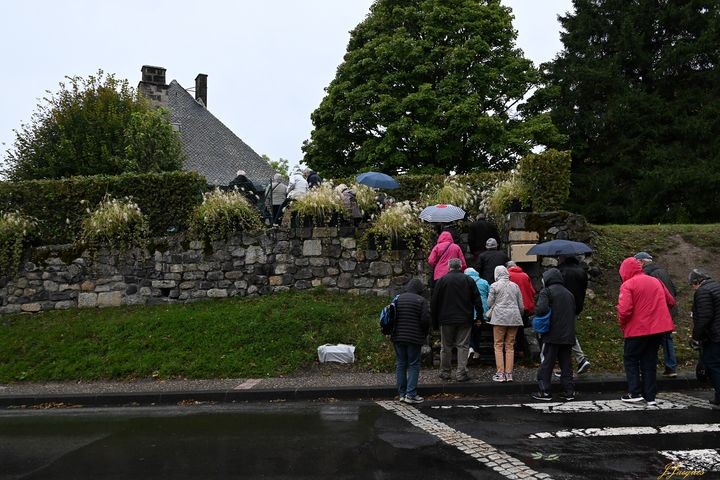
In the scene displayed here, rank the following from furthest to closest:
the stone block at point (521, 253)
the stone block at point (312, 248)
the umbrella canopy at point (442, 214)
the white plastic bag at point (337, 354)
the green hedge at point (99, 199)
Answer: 1. the green hedge at point (99, 199)
2. the stone block at point (312, 248)
3. the stone block at point (521, 253)
4. the umbrella canopy at point (442, 214)
5. the white plastic bag at point (337, 354)

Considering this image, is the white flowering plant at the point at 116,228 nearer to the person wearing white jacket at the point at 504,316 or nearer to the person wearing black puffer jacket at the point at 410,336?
the person wearing black puffer jacket at the point at 410,336

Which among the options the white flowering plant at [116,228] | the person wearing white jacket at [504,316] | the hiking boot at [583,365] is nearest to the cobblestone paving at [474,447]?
the person wearing white jacket at [504,316]

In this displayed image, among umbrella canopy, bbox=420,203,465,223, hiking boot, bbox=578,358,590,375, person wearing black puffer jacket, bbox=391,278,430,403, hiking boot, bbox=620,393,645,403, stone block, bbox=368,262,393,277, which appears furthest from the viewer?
stone block, bbox=368,262,393,277

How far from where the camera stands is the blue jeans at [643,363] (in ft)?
24.6

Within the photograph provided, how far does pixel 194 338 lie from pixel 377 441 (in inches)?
242

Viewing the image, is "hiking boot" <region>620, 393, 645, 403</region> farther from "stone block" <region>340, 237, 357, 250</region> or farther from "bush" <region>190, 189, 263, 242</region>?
"bush" <region>190, 189, 263, 242</region>

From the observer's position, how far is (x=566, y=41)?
89.8 feet

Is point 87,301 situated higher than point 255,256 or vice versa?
point 255,256

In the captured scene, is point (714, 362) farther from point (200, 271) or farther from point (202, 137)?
point (202, 137)

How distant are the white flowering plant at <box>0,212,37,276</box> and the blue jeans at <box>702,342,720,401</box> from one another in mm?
13462

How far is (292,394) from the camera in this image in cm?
887

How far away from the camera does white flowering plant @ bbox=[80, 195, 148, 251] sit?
1315cm

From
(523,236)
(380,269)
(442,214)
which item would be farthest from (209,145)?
(523,236)

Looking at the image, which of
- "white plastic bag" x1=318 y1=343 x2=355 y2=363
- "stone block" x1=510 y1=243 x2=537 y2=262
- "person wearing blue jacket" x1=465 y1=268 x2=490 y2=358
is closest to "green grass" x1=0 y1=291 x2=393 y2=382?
"white plastic bag" x1=318 y1=343 x2=355 y2=363
